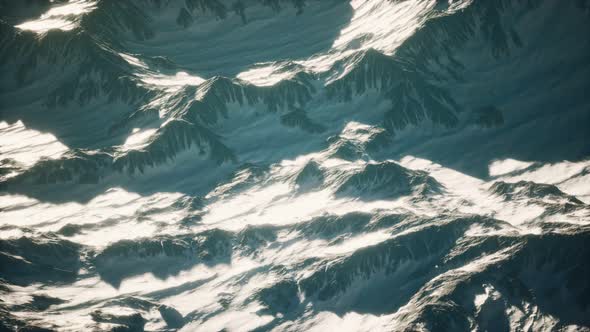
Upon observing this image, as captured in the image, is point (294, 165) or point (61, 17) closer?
point (294, 165)

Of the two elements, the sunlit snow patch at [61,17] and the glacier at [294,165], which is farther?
the sunlit snow patch at [61,17]

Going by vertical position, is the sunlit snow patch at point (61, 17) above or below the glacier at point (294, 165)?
above

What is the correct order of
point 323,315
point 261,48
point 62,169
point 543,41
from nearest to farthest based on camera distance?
1. point 323,315
2. point 62,169
3. point 543,41
4. point 261,48

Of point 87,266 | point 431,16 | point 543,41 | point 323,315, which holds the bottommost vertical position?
point 323,315

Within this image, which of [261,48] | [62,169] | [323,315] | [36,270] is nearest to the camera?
[323,315]

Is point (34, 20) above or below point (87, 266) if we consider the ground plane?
above

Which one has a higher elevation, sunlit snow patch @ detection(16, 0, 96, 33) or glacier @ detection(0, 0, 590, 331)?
sunlit snow patch @ detection(16, 0, 96, 33)

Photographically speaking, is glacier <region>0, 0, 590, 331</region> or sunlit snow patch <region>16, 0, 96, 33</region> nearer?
glacier <region>0, 0, 590, 331</region>

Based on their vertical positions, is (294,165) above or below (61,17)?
below

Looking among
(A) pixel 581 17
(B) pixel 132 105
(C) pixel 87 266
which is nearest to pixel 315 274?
(C) pixel 87 266

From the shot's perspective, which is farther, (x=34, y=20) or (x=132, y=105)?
(x=34, y=20)

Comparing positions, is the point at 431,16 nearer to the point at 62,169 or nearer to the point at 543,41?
the point at 543,41
